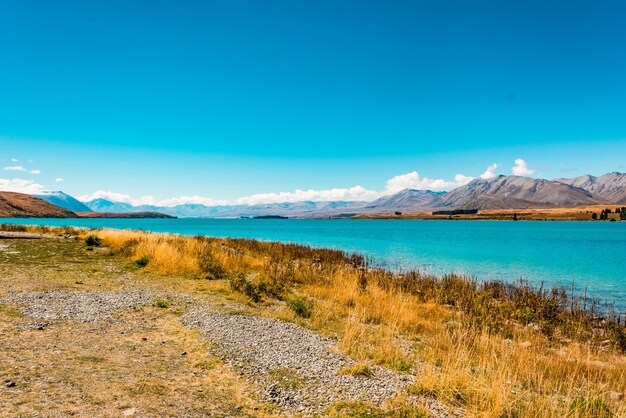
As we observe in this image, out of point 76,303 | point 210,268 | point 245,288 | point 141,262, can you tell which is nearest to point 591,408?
point 245,288

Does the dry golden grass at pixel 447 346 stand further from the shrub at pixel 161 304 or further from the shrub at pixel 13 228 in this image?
the shrub at pixel 13 228

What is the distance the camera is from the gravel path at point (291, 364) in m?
7.46

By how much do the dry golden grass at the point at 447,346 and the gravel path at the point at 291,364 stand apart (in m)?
0.73

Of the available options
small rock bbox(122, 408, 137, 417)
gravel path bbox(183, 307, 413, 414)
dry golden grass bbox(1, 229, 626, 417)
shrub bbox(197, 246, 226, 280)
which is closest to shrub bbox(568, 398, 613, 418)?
dry golden grass bbox(1, 229, 626, 417)

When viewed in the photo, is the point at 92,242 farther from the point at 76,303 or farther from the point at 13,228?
the point at 13,228

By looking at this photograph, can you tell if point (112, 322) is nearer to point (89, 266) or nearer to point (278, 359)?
point (278, 359)

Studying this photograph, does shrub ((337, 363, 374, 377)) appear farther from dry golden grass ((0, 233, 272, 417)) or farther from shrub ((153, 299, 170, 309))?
shrub ((153, 299, 170, 309))

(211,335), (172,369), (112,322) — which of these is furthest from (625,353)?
(112,322)

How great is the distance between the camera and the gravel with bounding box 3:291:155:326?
12164mm

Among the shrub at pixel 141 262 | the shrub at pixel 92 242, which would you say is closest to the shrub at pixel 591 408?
the shrub at pixel 141 262

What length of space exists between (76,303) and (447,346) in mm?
13262

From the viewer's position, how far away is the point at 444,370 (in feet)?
28.0

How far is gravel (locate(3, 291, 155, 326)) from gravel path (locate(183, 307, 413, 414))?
301 cm

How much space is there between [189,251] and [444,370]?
75.4ft
